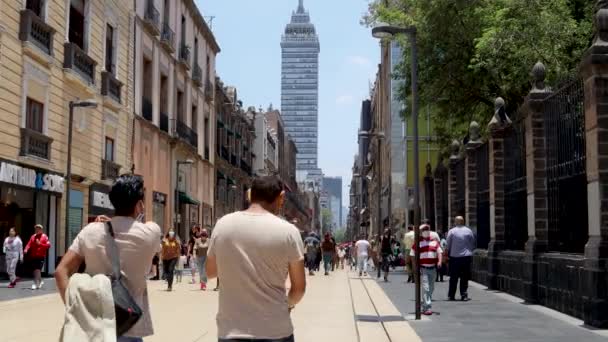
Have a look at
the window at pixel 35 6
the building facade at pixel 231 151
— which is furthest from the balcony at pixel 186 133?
the window at pixel 35 6

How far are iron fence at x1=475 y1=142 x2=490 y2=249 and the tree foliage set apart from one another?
10.7ft

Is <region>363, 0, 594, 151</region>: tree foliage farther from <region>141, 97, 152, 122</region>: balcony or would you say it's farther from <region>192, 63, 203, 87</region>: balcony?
<region>192, 63, 203, 87</region>: balcony

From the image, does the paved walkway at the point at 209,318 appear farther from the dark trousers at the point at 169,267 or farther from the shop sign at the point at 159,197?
the shop sign at the point at 159,197

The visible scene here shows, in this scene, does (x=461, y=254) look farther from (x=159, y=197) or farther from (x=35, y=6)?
(x=159, y=197)

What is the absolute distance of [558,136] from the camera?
14.0 m

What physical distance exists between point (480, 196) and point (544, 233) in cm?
707

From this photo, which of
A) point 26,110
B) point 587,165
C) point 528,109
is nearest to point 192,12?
point 26,110

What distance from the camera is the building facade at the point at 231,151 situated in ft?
194

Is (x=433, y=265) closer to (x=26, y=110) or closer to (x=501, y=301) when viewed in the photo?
(x=501, y=301)

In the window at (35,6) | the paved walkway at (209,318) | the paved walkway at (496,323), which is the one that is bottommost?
the paved walkway at (209,318)

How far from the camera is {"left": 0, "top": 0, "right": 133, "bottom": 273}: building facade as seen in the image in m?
23.3

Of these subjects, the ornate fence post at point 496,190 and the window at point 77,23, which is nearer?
the ornate fence post at point 496,190

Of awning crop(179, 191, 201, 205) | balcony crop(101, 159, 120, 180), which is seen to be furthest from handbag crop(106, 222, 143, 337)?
awning crop(179, 191, 201, 205)

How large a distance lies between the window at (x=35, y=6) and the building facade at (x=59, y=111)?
0.03 metres
